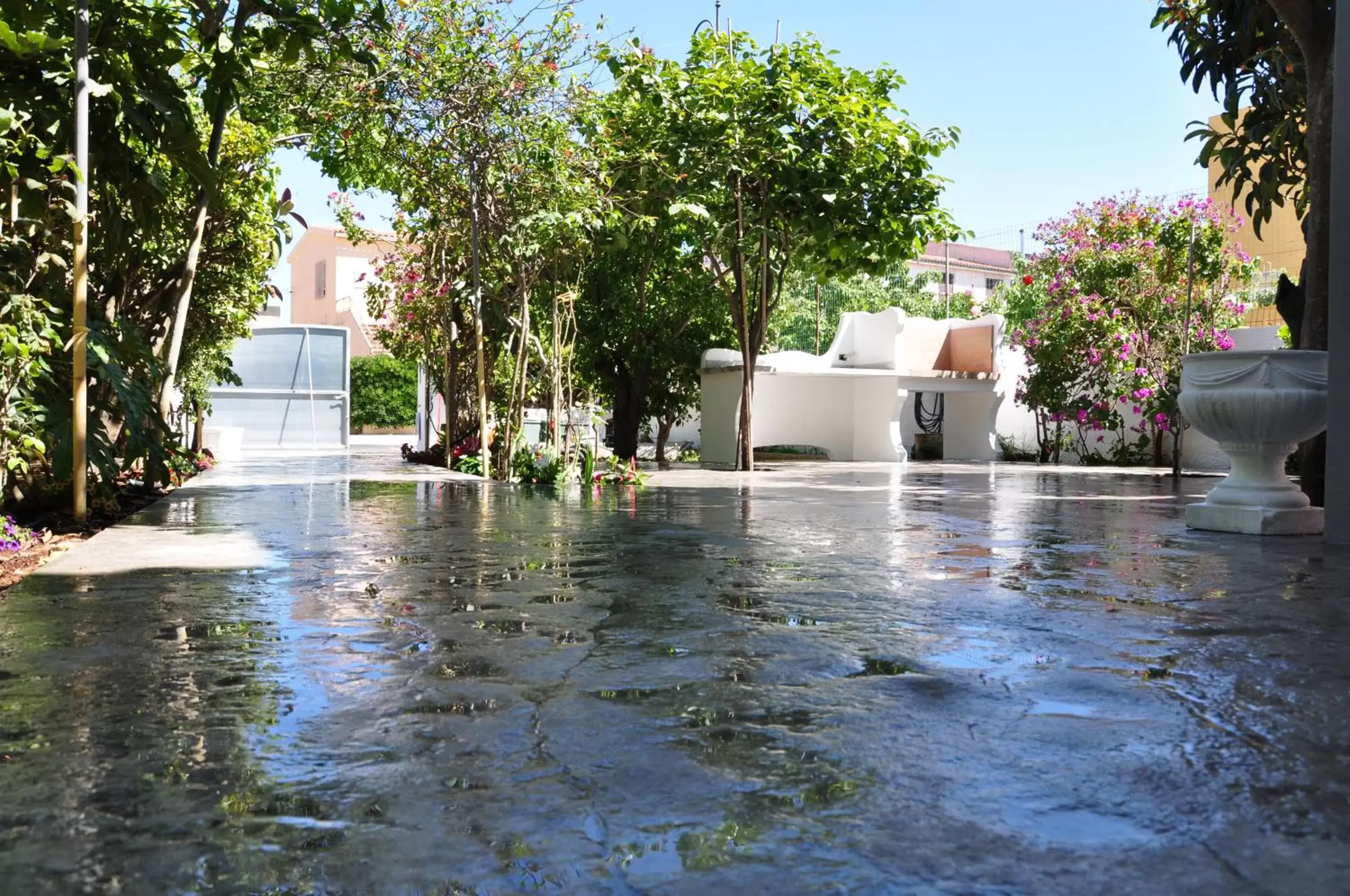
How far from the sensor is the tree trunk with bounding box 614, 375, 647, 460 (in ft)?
71.5

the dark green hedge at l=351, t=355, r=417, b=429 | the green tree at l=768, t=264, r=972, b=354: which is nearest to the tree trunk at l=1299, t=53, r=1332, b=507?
the dark green hedge at l=351, t=355, r=417, b=429

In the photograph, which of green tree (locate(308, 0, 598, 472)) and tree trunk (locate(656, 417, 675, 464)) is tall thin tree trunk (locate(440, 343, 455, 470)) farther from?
tree trunk (locate(656, 417, 675, 464))

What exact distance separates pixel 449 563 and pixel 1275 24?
8.98 m

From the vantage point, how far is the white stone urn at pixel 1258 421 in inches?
294

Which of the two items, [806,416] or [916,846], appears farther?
[806,416]

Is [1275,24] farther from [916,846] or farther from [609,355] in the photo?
[609,355]

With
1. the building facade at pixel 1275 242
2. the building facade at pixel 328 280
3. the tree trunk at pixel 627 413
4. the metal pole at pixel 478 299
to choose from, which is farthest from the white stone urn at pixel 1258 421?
the building facade at pixel 328 280

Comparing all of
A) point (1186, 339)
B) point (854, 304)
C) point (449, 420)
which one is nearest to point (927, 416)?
point (1186, 339)

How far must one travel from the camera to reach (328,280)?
47.6m

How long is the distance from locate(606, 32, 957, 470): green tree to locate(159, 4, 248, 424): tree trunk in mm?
6462

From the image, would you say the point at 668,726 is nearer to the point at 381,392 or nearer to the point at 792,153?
the point at 792,153

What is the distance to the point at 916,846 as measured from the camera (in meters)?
1.96

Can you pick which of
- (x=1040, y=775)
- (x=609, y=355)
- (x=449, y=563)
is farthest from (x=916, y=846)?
(x=609, y=355)

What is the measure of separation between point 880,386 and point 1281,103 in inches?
588
